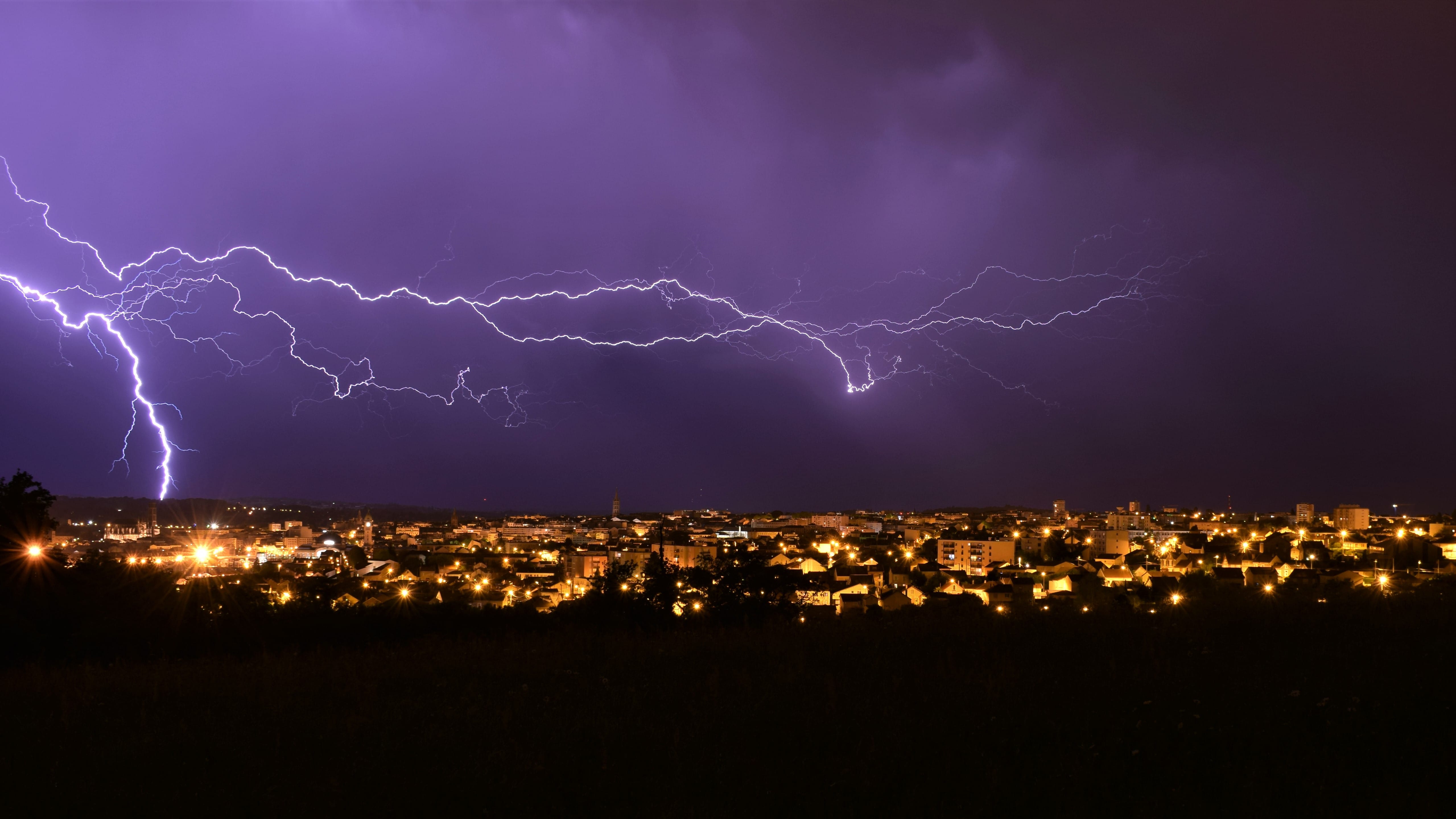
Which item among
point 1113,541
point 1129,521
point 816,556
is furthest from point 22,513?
point 1129,521

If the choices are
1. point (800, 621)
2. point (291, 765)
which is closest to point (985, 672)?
point (800, 621)

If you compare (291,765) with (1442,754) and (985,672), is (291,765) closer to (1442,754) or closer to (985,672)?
(985,672)

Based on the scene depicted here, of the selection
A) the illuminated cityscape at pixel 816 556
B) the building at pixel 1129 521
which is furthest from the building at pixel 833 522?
the building at pixel 1129 521

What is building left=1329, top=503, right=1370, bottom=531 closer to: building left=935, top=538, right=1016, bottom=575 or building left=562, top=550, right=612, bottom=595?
building left=935, top=538, right=1016, bottom=575

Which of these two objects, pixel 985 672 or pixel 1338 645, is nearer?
pixel 985 672

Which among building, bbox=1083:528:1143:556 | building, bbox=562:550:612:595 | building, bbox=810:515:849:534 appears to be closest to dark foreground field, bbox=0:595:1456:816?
building, bbox=562:550:612:595

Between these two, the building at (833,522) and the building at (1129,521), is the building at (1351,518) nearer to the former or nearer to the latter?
the building at (1129,521)
